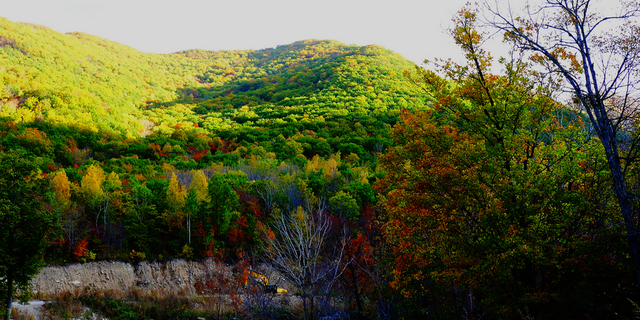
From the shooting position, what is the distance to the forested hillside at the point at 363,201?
34.1 ft

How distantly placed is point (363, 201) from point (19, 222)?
2967 centimetres

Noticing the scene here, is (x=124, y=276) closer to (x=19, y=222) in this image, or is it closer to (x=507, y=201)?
(x=19, y=222)

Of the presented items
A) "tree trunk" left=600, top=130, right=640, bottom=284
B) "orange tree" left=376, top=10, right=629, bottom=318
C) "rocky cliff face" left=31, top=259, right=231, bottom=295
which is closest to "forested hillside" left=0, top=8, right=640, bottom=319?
"orange tree" left=376, top=10, right=629, bottom=318

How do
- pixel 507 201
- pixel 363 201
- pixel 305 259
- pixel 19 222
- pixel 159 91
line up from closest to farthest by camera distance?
pixel 305 259 → pixel 507 201 → pixel 19 222 → pixel 363 201 → pixel 159 91

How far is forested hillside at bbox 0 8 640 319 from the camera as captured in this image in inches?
409

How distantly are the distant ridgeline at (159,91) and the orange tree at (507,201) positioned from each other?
7403 centimetres

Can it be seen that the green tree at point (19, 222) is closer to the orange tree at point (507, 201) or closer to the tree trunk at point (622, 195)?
the orange tree at point (507, 201)

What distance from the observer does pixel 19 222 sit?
59.0ft

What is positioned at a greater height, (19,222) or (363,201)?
(19,222)

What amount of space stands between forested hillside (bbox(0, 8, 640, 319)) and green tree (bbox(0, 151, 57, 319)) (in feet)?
0.32

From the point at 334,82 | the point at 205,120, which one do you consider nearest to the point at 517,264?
the point at 205,120

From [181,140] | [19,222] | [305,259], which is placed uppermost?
[305,259]

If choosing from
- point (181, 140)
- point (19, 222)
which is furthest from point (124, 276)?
point (181, 140)

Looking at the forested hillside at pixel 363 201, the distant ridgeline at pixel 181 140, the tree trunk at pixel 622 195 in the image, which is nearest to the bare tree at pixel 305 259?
the forested hillside at pixel 363 201
